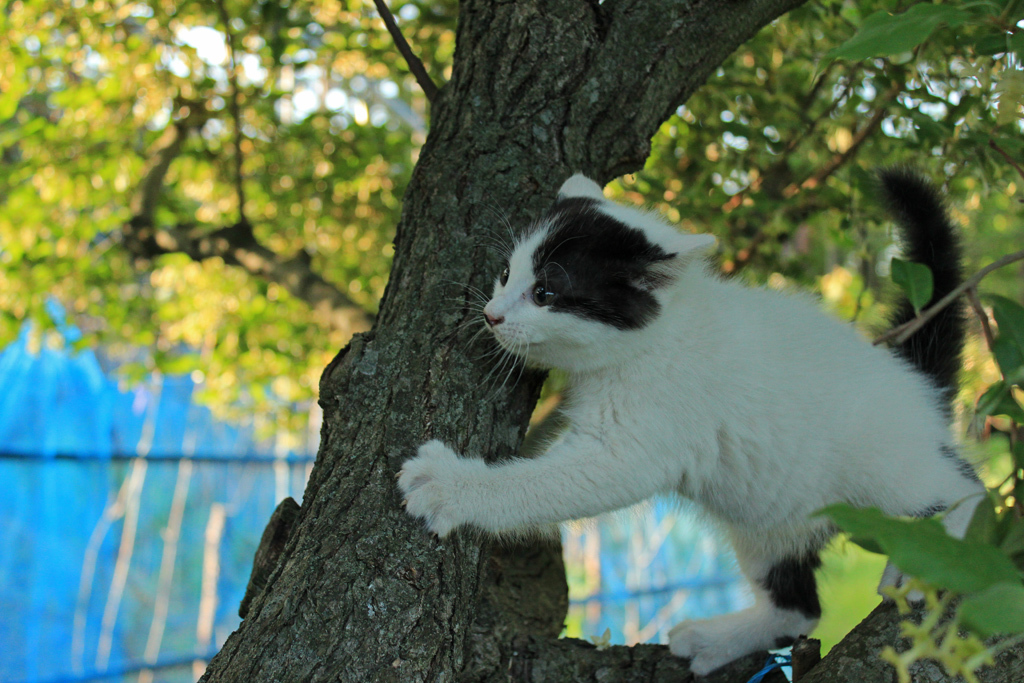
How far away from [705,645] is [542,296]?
0.88 m

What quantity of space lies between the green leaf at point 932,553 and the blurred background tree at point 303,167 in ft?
3.91

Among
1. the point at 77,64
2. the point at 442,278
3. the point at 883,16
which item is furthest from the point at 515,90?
the point at 77,64

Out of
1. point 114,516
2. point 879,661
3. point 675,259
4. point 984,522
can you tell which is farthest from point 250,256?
point 984,522

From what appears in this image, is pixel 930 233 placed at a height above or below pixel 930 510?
above

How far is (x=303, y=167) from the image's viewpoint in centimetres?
328

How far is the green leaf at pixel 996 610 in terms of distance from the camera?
0.60 metres

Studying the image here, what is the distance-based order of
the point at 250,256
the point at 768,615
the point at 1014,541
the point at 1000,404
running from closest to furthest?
the point at 1014,541 → the point at 1000,404 → the point at 768,615 → the point at 250,256

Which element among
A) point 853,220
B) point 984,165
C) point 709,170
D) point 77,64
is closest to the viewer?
point 984,165

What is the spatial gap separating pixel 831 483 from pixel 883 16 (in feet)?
3.02

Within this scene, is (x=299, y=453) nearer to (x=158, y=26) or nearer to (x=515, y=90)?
(x=158, y=26)

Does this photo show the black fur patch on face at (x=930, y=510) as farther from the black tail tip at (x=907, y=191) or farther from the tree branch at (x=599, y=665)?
the black tail tip at (x=907, y=191)

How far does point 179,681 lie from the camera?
432 cm

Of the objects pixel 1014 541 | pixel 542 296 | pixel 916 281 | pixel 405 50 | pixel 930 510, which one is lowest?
pixel 1014 541

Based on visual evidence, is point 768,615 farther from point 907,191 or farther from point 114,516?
point 114,516
